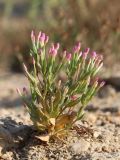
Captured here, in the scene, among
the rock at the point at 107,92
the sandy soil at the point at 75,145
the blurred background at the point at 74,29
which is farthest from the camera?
the blurred background at the point at 74,29

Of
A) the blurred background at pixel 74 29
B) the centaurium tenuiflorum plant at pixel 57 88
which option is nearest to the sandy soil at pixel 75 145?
the centaurium tenuiflorum plant at pixel 57 88

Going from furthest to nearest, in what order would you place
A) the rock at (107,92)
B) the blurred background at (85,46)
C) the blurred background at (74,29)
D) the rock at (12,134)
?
the blurred background at (74,29) → the rock at (107,92) → the blurred background at (85,46) → the rock at (12,134)

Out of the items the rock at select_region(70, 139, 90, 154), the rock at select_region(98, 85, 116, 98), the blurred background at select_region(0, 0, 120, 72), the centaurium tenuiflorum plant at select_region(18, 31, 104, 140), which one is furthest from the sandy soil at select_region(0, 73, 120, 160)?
the blurred background at select_region(0, 0, 120, 72)

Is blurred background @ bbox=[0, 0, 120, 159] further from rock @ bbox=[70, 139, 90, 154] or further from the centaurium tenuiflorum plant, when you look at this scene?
the centaurium tenuiflorum plant

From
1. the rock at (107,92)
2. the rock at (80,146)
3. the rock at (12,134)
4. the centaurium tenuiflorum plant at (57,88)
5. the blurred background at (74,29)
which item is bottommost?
the rock at (80,146)

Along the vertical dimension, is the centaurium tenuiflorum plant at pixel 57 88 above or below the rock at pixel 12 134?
above

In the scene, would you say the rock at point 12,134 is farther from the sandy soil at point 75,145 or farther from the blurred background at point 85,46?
the blurred background at point 85,46
